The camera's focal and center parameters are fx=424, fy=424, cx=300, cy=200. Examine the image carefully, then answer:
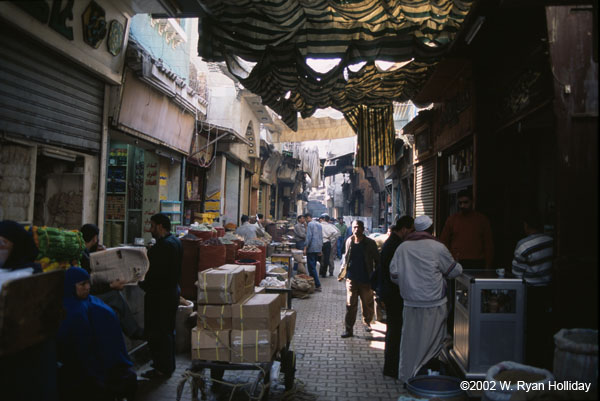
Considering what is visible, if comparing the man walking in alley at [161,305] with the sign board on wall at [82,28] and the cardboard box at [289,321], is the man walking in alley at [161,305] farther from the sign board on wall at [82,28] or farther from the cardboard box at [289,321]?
the sign board on wall at [82,28]

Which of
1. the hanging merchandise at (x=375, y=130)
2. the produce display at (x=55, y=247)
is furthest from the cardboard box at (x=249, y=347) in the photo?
the hanging merchandise at (x=375, y=130)

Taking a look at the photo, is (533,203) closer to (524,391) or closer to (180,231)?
(524,391)

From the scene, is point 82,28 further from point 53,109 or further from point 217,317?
point 217,317

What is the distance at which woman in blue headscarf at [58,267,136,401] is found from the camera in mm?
3480

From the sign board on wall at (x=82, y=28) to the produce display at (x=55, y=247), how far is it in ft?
7.41

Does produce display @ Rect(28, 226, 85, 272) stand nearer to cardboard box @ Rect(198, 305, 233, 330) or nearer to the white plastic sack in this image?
cardboard box @ Rect(198, 305, 233, 330)

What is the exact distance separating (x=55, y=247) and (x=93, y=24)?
3.62 meters


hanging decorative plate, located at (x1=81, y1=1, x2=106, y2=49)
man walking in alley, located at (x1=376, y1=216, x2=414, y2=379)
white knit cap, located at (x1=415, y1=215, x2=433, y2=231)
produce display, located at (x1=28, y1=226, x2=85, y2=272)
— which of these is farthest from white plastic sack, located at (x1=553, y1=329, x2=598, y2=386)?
hanging decorative plate, located at (x1=81, y1=1, x2=106, y2=49)

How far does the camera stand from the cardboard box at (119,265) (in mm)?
4914

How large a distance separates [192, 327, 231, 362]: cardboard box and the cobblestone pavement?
0.39 m

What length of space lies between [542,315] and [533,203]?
1859 millimetres

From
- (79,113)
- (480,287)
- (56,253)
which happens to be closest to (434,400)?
(480,287)

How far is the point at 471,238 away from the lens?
19.2ft

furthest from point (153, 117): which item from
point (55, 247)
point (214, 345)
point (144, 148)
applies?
point (214, 345)
